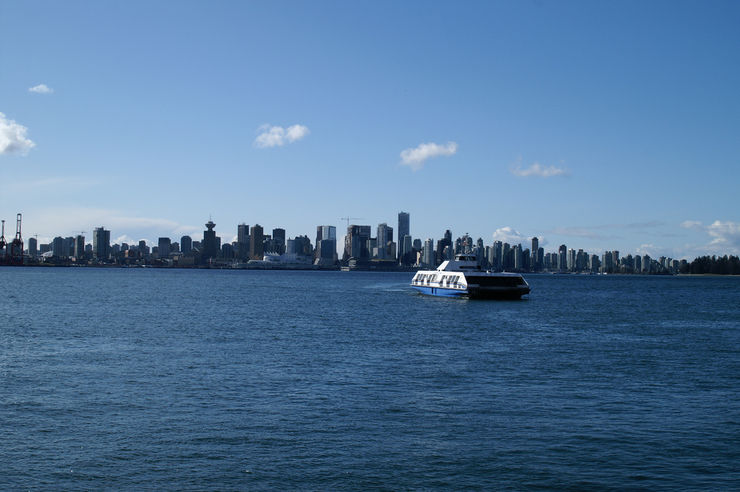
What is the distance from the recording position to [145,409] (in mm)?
30250

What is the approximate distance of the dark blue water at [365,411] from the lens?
2206 centimetres

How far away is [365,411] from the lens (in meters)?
30.0

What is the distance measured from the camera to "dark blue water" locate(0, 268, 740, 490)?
22062 millimetres

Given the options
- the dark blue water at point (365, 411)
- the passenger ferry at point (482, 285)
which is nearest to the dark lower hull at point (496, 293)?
the passenger ferry at point (482, 285)

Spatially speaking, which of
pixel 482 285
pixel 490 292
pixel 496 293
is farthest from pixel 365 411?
pixel 496 293

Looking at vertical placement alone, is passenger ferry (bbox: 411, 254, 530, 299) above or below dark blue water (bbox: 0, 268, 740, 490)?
above

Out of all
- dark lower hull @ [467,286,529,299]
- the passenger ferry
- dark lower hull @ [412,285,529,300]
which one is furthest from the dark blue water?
the passenger ferry

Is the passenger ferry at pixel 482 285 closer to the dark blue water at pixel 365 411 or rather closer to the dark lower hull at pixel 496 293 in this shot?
the dark lower hull at pixel 496 293

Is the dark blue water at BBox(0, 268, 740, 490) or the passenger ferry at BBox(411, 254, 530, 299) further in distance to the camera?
the passenger ferry at BBox(411, 254, 530, 299)

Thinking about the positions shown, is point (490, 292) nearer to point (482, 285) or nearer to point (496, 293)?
point (496, 293)

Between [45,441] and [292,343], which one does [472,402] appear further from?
[292,343]

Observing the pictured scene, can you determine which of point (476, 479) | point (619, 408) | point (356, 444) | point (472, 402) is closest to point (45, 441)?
point (356, 444)

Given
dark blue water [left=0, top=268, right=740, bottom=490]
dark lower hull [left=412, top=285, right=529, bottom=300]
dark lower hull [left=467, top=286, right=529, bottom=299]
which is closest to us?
dark blue water [left=0, top=268, right=740, bottom=490]

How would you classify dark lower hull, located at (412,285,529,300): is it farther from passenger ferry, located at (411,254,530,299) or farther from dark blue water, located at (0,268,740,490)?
dark blue water, located at (0,268,740,490)
